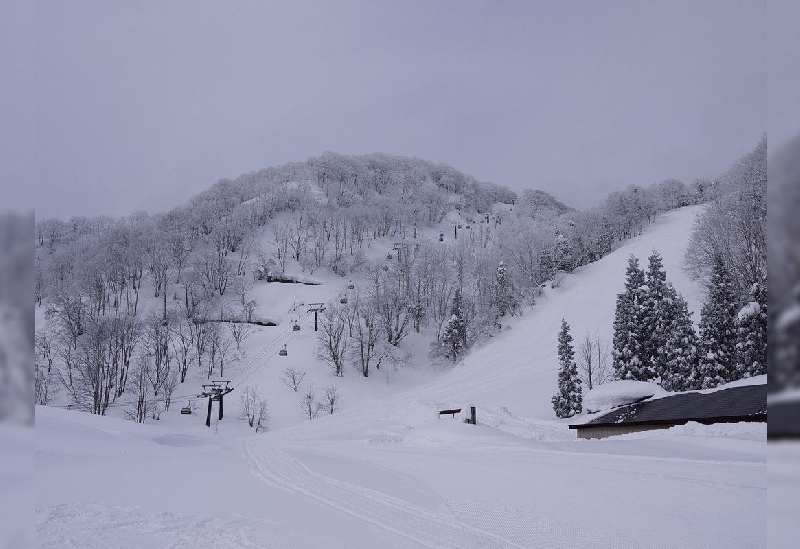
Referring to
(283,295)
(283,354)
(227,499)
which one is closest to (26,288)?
(227,499)

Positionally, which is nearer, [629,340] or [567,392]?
[567,392]

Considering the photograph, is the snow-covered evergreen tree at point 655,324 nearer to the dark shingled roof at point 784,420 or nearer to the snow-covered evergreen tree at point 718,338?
the snow-covered evergreen tree at point 718,338

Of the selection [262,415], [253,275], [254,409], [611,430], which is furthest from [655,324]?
[253,275]

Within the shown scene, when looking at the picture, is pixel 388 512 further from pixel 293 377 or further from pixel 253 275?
pixel 253 275

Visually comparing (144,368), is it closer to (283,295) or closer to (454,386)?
(454,386)

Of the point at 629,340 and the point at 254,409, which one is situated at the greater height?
the point at 629,340

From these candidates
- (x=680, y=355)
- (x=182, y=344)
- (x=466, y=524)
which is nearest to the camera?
(x=466, y=524)

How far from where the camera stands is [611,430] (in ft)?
58.1

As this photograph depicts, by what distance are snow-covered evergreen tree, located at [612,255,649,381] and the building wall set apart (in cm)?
1231

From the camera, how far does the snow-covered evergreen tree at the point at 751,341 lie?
24531 mm

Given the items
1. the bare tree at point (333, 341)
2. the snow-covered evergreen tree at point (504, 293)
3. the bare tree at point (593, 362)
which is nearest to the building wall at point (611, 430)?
the bare tree at point (593, 362)

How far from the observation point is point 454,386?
Result: 35188 millimetres

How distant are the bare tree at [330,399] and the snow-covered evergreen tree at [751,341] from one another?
23.0 metres

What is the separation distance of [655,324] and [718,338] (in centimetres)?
538
